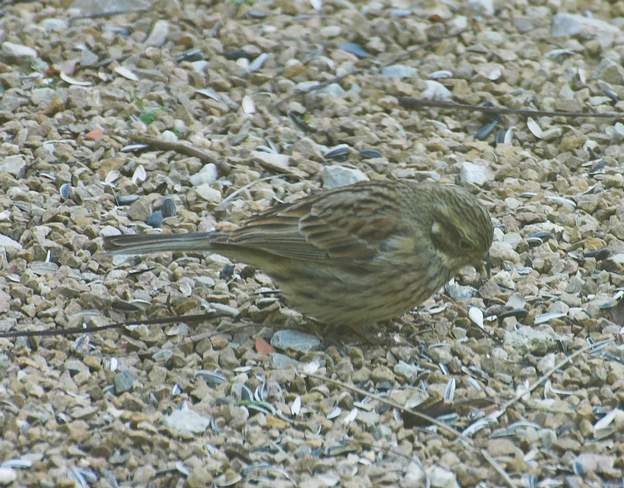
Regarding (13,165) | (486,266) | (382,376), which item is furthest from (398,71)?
(382,376)

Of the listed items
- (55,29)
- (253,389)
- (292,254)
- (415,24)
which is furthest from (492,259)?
(55,29)

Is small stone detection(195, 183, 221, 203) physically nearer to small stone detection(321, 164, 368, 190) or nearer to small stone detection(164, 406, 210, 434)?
small stone detection(321, 164, 368, 190)

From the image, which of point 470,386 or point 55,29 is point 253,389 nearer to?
point 470,386

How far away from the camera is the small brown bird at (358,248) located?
6414 mm

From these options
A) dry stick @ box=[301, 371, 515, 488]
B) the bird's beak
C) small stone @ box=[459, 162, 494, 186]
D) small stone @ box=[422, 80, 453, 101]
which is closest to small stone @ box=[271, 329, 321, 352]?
dry stick @ box=[301, 371, 515, 488]

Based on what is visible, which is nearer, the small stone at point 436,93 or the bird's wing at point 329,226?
the bird's wing at point 329,226

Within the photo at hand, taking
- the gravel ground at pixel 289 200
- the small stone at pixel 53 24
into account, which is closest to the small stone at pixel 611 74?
the gravel ground at pixel 289 200

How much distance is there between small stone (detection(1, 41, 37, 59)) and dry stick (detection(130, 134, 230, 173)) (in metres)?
1.11

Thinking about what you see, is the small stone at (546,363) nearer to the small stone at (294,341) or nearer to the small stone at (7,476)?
the small stone at (294,341)

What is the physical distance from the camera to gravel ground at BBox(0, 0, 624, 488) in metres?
5.59

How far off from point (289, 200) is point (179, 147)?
75 cm

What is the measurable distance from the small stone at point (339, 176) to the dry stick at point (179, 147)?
1.86ft

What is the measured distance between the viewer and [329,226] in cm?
655

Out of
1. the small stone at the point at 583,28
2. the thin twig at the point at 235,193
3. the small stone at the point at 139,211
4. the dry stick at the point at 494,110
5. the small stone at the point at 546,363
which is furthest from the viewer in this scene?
the small stone at the point at 583,28
